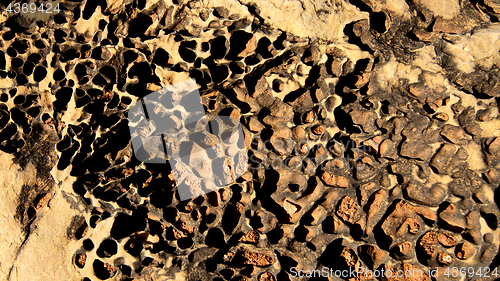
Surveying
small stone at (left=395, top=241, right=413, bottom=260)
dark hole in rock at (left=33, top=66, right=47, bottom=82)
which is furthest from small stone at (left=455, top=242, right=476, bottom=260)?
dark hole in rock at (left=33, top=66, right=47, bottom=82)

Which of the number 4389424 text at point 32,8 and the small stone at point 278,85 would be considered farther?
the small stone at point 278,85

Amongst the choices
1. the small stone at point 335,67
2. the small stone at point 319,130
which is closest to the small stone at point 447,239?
the small stone at point 319,130

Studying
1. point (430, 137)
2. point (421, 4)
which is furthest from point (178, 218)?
point (421, 4)

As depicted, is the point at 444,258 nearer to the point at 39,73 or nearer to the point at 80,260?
the point at 80,260

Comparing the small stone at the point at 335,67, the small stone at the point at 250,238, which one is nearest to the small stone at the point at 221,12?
the small stone at the point at 335,67

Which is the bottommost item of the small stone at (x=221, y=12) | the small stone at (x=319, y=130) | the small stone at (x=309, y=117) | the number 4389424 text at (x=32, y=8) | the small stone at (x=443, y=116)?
the small stone at (x=319, y=130)

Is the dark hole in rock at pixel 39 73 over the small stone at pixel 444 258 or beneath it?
over

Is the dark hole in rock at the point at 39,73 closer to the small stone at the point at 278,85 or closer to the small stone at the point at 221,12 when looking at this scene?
the small stone at the point at 221,12

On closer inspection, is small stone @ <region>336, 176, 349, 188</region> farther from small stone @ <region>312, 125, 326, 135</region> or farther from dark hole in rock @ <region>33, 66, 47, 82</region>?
dark hole in rock @ <region>33, 66, 47, 82</region>

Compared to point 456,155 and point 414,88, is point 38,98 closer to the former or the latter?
point 414,88
